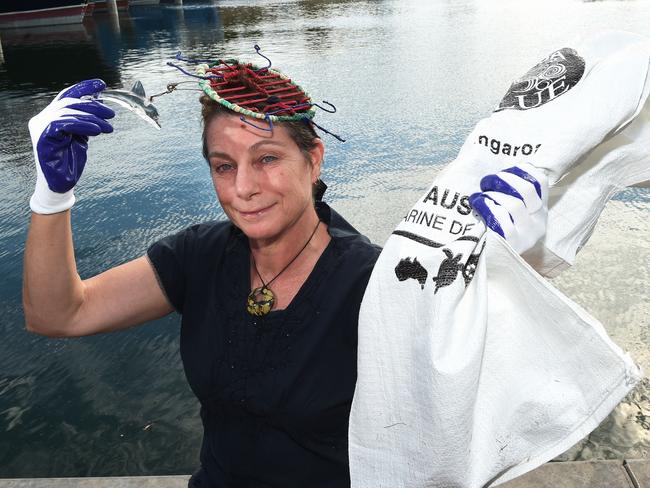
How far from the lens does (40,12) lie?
29.0m

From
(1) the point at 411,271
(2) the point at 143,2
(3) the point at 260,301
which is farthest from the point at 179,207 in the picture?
(2) the point at 143,2

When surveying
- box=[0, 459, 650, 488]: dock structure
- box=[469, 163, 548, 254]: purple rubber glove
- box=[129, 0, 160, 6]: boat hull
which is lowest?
box=[129, 0, 160, 6]: boat hull

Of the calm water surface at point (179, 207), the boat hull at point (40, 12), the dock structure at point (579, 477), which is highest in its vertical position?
the dock structure at point (579, 477)

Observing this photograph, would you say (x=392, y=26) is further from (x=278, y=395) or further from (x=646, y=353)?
(x=278, y=395)

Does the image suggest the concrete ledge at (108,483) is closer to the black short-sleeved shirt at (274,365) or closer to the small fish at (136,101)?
the black short-sleeved shirt at (274,365)

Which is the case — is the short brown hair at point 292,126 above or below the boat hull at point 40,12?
above

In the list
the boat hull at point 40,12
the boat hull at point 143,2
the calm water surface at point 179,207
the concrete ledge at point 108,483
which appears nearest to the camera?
the concrete ledge at point 108,483

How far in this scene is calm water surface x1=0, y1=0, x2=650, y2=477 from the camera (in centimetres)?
285

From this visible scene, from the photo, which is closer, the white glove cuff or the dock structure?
the white glove cuff

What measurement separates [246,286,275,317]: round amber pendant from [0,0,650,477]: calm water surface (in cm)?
148

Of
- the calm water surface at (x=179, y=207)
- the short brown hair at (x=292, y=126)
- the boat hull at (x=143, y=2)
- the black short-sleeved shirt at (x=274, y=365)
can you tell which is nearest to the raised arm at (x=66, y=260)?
the black short-sleeved shirt at (x=274, y=365)

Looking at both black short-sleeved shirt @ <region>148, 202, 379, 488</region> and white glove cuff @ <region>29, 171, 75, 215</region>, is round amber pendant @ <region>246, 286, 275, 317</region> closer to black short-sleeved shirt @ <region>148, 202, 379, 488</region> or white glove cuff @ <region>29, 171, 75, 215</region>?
black short-sleeved shirt @ <region>148, 202, 379, 488</region>

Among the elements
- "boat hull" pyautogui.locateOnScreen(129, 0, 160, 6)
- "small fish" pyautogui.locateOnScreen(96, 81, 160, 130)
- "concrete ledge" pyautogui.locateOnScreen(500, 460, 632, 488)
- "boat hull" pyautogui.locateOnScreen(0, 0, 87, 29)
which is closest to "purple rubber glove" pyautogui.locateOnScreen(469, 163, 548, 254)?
"small fish" pyautogui.locateOnScreen(96, 81, 160, 130)

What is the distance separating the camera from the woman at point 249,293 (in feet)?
4.59
